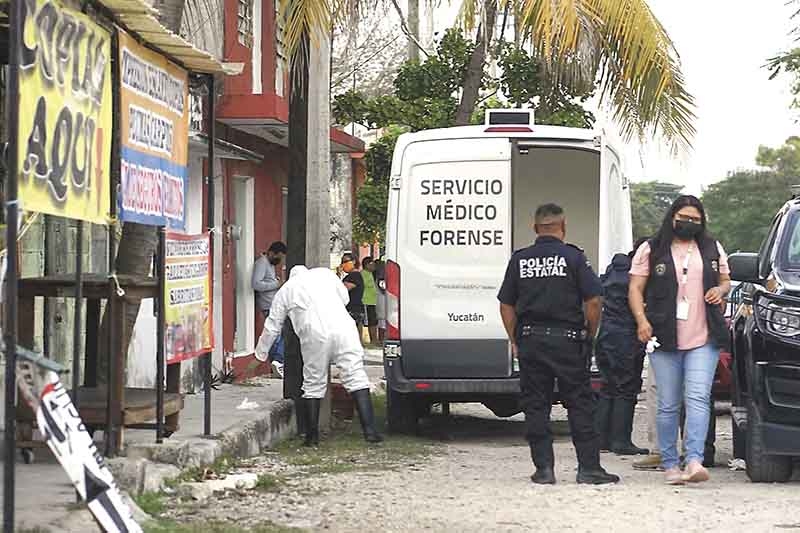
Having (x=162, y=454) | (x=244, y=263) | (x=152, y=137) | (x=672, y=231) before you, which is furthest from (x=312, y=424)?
(x=244, y=263)

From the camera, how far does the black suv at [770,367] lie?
9.83 metres

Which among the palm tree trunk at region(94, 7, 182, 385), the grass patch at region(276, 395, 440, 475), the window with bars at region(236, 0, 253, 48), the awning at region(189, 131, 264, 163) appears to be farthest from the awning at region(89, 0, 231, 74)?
the window with bars at region(236, 0, 253, 48)

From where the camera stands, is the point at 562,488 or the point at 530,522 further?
the point at 562,488

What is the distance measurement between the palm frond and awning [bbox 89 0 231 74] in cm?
288

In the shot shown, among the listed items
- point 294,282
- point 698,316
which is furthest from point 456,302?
point 698,316

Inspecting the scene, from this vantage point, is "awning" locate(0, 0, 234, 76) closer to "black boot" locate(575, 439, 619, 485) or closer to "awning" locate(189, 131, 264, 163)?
"black boot" locate(575, 439, 619, 485)

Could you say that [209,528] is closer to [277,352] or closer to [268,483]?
[268,483]

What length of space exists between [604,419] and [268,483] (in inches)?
143

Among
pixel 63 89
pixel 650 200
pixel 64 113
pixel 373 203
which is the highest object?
pixel 650 200

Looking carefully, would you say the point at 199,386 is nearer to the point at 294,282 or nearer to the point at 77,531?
the point at 294,282

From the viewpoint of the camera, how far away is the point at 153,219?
9.26 m

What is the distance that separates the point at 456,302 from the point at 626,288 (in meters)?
1.68

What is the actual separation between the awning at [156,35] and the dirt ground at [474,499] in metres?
2.77

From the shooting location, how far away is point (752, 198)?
75.3 m
